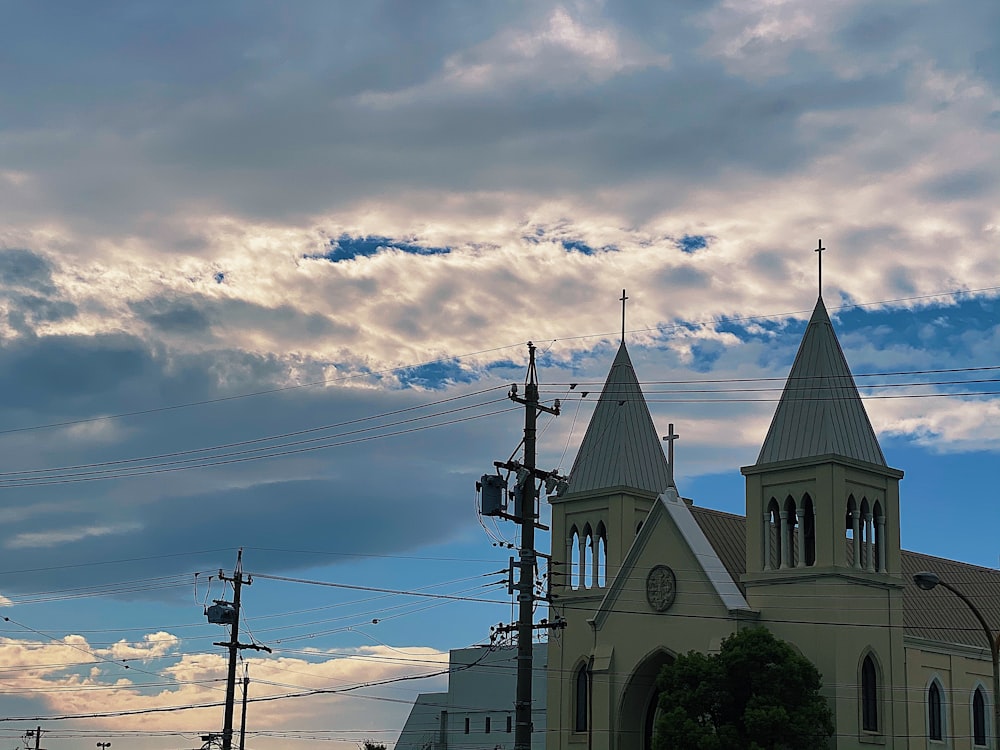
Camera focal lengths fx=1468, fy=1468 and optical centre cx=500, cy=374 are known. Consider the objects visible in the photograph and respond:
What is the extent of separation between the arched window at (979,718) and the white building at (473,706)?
107 ft

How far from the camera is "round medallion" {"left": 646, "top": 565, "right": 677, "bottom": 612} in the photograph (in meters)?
69.4

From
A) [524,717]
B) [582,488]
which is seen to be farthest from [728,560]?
[524,717]

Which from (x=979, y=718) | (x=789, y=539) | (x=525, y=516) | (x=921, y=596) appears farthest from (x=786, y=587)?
(x=525, y=516)

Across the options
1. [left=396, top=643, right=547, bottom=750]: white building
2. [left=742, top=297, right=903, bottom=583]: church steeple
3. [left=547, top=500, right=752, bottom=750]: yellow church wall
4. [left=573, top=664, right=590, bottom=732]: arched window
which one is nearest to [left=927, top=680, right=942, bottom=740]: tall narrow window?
[left=742, top=297, right=903, bottom=583]: church steeple

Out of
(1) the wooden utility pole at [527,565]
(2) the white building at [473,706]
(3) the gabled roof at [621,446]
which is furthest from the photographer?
(2) the white building at [473,706]

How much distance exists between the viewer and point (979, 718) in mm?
72250

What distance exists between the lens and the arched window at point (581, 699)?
73.4 metres

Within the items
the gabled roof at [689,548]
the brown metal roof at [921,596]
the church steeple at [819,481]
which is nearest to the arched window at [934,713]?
the brown metal roof at [921,596]

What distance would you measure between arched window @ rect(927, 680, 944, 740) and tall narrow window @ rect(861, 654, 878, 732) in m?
4.60

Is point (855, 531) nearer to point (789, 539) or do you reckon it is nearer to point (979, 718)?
point (789, 539)

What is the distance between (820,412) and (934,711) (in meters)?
15.2

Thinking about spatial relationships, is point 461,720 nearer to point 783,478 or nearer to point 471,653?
point 471,653

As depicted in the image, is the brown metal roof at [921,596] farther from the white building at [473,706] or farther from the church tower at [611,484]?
the white building at [473,706]

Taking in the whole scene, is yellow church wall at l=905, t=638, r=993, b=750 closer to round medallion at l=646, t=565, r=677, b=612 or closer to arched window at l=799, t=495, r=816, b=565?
arched window at l=799, t=495, r=816, b=565
